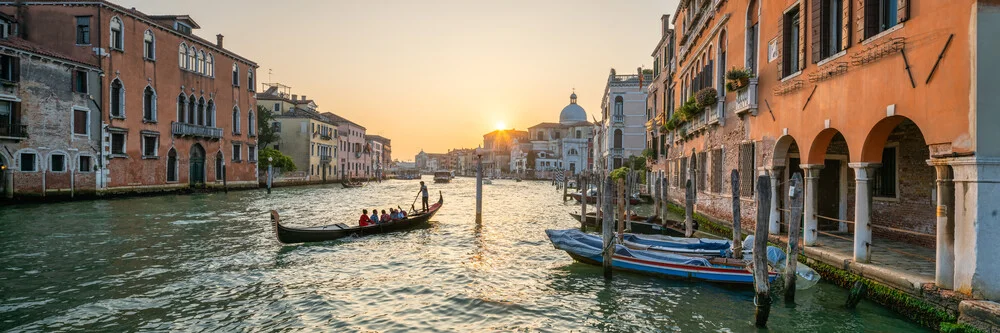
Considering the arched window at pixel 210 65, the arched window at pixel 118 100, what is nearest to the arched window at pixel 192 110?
the arched window at pixel 210 65

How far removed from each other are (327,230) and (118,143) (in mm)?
Result: 19194

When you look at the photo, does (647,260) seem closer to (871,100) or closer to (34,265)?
(871,100)

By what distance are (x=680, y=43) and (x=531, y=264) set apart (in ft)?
44.3

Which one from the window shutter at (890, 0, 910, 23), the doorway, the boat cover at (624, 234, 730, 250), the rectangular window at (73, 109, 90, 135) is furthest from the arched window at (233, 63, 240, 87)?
the window shutter at (890, 0, 910, 23)

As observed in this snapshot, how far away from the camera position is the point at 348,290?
28.5 feet

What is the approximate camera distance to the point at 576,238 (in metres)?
10.8

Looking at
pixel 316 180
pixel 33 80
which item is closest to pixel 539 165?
pixel 316 180

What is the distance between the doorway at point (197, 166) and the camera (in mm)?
31391

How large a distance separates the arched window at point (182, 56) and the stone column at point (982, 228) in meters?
33.9

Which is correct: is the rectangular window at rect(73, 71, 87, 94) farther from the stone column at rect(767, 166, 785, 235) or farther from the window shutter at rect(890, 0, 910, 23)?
the window shutter at rect(890, 0, 910, 23)

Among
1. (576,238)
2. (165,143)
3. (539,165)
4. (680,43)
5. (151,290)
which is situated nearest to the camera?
(151,290)

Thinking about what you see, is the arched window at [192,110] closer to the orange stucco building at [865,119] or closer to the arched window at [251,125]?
the arched window at [251,125]

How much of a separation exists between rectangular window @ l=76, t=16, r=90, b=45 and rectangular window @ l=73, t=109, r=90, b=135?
342cm

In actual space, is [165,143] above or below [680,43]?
below
